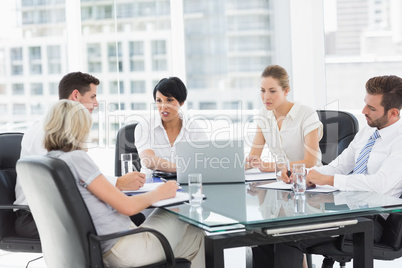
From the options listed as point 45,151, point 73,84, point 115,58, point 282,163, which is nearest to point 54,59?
point 115,58

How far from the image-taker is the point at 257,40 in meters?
5.19

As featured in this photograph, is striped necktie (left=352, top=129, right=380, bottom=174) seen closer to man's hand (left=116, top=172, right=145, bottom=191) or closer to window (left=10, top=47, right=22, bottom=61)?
man's hand (left=116, top=172, right=145, bottom=191)

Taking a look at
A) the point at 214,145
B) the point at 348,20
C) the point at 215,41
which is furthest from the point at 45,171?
the point at 348,20

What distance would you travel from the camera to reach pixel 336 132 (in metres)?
3.53

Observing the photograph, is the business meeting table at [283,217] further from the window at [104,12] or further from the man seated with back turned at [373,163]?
the window at [104,12]

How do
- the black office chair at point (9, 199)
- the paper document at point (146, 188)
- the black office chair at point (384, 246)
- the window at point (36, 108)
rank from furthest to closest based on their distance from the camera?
the window at point (36, 108)
the black office chair at point (9, 199)
the paper document at point (146, 188)
the black office chair at point (384, 246)

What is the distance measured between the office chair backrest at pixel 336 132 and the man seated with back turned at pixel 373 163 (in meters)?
0.34

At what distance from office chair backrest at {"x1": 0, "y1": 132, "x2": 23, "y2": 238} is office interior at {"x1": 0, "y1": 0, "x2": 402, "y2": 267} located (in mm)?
2089

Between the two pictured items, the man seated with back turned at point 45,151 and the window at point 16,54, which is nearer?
the man seated with back turned at point 45,151

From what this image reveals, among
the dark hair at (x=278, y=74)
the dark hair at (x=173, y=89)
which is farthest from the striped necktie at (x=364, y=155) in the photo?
the dark hair at (x=173, y=89)

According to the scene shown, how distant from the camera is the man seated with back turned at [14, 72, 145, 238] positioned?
105 inches

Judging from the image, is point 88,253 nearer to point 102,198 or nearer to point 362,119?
point 102,198

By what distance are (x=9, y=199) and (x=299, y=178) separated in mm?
1621

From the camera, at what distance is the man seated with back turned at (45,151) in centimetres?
268
